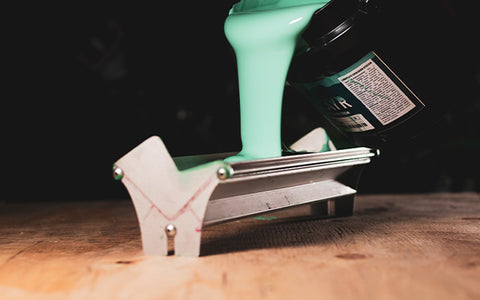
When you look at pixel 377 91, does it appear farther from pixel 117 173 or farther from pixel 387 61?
pixel 117 173

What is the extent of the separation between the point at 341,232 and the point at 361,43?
1.12 ft

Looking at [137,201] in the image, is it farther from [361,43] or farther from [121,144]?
[121,144]

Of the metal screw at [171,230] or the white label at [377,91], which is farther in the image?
the white label at [377,91]

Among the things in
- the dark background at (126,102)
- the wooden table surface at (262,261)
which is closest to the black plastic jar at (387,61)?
the wooden table surface at (262,261)

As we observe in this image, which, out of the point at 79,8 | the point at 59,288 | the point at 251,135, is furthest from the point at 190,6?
the point at 59,288

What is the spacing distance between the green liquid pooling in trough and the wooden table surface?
0.58ft

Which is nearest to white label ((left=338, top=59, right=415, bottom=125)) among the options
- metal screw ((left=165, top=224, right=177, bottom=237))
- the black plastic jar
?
the black plastic jar

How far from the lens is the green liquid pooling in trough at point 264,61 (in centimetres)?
88

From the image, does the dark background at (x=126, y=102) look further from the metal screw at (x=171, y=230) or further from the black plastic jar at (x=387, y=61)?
the metal screw at (x=171, y=230)

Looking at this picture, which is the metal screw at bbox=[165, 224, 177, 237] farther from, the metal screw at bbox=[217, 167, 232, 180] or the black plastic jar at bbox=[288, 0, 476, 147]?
the black plastic jar at bbox=[288, 0, 476, 147]

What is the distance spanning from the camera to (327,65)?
0.87m

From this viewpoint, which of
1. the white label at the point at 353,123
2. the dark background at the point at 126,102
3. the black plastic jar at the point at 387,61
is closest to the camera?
the black plastic jar at the point at 387,61

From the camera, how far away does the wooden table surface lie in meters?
0.58

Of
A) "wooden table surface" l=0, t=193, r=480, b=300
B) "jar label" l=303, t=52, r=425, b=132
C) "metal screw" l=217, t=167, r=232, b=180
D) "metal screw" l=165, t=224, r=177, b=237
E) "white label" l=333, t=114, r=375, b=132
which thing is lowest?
"wooden table surface" l=0, t=193, r=480, b=300
